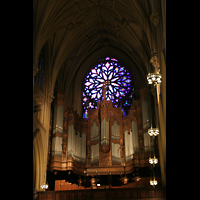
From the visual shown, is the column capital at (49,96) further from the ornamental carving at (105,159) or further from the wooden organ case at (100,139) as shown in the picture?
the ornamental carving at (105,159)

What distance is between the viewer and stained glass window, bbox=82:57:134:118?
24.2 meters

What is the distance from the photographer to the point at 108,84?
24719 millimetres

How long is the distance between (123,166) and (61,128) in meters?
5.12

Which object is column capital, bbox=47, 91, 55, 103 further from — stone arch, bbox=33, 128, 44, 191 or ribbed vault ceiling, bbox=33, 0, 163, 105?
stone arch, bbox=33, 128, 44, 191

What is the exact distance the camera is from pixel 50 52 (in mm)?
21047

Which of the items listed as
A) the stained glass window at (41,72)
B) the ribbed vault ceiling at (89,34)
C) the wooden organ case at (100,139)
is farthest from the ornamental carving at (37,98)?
the ribbed vault ceiling at (89,34)

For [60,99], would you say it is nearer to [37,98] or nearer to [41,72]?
[41,72]

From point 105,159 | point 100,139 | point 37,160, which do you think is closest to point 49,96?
point 37,160

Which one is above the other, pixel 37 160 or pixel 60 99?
pixel 60 99

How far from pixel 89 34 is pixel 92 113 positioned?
6.62 meters

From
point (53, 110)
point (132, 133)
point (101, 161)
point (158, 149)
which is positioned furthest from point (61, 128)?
point (158, 149)

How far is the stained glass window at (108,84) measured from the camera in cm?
2417

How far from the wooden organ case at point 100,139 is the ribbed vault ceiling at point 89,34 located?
304 cm
